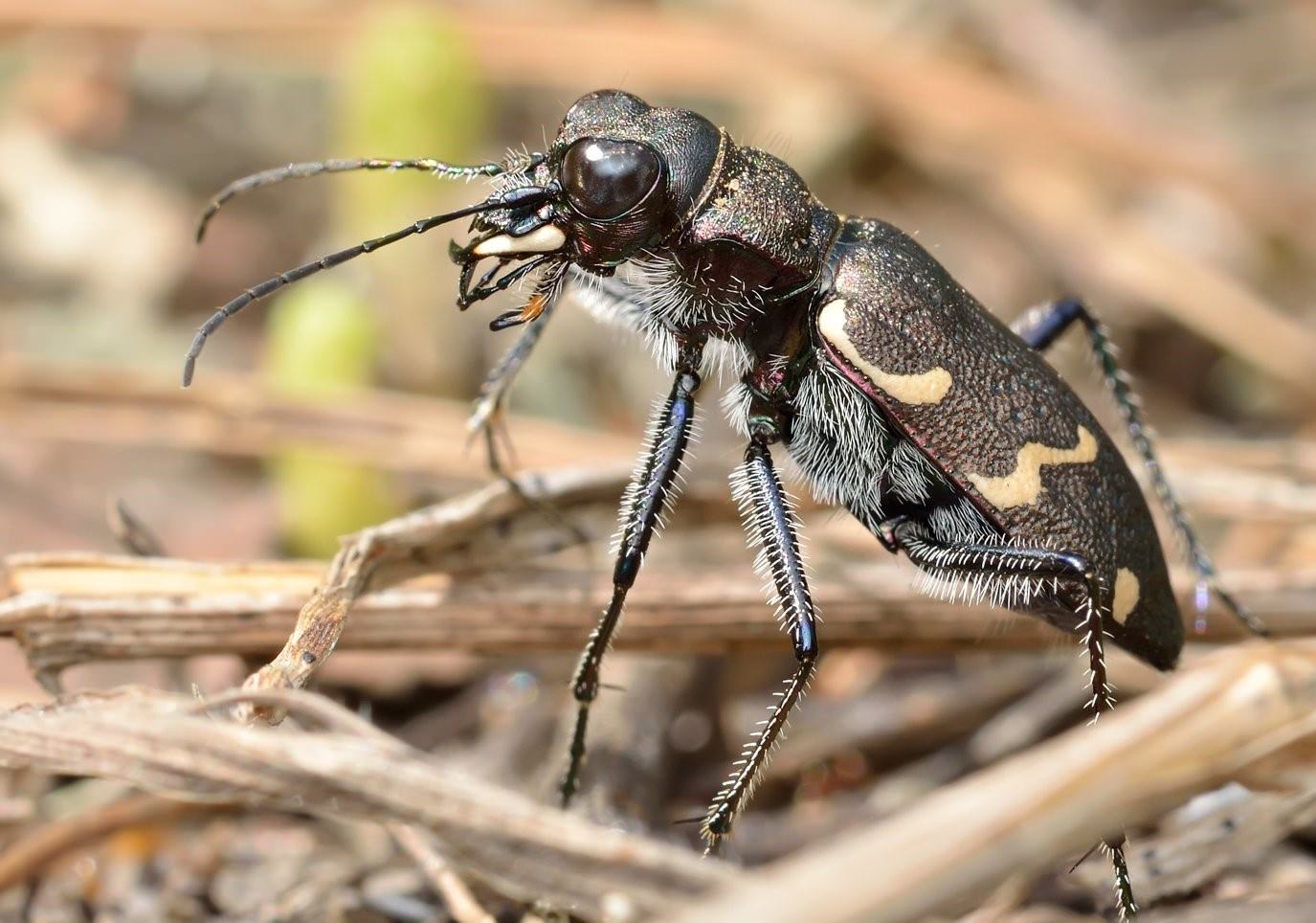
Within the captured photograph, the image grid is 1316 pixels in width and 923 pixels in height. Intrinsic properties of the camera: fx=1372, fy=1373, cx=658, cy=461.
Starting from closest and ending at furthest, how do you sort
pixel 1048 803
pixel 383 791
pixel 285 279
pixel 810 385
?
pixel 1048 803 < pixel 383 791 < pixel 285 279 < pixel 810 385

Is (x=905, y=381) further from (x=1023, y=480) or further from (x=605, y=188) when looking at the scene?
(x=605, y=188)

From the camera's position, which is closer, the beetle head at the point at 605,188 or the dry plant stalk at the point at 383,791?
the dry plant stalk at the point at 383,791

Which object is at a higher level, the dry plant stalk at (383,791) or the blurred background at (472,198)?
the blurred background at (472,198)

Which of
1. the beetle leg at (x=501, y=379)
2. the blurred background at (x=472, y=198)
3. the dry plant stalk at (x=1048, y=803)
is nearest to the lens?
the dry plant stalk at (x=1048, y=803)

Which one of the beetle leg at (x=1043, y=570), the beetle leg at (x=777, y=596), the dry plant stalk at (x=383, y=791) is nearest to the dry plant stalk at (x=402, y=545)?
the dry plant stalk at (x=383, y=791)

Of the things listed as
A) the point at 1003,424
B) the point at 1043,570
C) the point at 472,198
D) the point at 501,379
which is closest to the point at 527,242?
the point at 501,379

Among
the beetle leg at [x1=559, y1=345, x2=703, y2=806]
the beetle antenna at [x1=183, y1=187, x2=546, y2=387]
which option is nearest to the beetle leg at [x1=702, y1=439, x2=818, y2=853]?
the beetle leg at [x1=559, y1=345, x2=703, y2=806]

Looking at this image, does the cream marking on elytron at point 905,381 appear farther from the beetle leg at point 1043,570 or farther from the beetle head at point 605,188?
the beetle head at point 605,188
